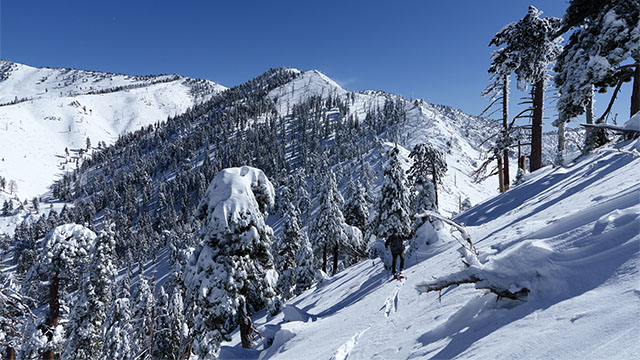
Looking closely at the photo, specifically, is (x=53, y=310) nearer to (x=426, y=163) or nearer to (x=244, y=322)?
(x=244, y=322)

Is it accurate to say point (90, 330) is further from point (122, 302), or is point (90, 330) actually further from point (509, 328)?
point (509, 328)

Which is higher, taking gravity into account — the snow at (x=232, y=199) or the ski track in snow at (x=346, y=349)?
the snow at (x=232, y=199)

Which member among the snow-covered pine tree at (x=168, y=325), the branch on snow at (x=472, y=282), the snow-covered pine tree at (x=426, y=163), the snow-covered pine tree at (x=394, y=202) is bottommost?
the snow-covered pine tree at (x=168, y=325)

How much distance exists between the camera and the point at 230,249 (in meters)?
13.0

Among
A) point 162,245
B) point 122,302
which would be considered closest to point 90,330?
point 122,302

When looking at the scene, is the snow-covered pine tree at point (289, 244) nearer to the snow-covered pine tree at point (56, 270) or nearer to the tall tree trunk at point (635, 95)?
the snow-covered pine tree at point (56, 270)

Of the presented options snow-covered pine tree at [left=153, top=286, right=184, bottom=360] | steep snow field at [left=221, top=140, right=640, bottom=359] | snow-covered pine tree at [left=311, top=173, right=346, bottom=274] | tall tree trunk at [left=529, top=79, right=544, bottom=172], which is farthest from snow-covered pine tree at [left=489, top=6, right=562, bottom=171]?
snow-covered pine tree at [left=153, top=286, right=184, bottom=360]

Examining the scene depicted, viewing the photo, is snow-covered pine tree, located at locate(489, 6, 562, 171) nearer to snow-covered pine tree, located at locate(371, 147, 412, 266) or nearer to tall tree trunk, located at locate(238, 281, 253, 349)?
snow-covered pine tree, located at locate(371, 147, 412, 266)

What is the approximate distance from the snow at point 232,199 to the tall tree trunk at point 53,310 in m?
10.6

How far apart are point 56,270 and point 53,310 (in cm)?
212

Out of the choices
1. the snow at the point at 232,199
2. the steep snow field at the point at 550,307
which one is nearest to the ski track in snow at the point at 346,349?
the steep snow field at the point at 550,307

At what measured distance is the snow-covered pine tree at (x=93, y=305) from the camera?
18.5 metres

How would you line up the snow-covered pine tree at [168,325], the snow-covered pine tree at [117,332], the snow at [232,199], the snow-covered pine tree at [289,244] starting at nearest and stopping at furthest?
A: the snow at [232,199] → the snow-covered pine tree at [117,332] → the snow-covered pine tree at [168,325] → the snow-covered pine tree at [289,244]

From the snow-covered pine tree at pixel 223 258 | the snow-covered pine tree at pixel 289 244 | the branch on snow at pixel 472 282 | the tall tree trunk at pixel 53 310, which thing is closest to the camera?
the branch on snow at pixel 472 282
